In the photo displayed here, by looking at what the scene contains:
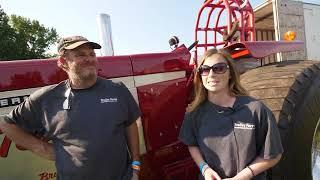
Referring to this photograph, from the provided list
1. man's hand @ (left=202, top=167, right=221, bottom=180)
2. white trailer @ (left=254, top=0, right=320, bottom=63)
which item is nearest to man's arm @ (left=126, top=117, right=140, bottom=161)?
man's hand @ (left=202, top=167, right=221, bottom=180)

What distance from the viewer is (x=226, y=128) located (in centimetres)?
196

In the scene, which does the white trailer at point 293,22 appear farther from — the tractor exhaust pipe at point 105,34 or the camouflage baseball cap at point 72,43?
the camouflage baseball cap at point 72,43

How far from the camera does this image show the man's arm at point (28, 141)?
203cm

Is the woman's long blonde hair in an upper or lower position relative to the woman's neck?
upper

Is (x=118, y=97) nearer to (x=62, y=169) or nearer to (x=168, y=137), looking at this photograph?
(x=62, y=169)

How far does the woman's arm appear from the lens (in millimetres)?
1880

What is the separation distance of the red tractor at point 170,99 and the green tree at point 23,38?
23.0 m

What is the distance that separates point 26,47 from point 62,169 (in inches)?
1104

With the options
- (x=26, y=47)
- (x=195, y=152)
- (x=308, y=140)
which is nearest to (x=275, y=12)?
(x=308, y=140)

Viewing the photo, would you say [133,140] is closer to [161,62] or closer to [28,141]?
[28,141]

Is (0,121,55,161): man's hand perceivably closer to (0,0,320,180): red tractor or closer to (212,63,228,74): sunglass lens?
(0,0,320,180): red tractor

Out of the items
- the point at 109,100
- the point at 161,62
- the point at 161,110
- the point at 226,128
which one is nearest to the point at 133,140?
the point at 109,100

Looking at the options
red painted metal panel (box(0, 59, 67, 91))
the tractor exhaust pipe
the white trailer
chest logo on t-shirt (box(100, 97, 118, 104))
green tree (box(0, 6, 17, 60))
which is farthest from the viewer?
green tree (box(0, 6, 17, 60))

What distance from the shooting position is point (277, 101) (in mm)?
2486
